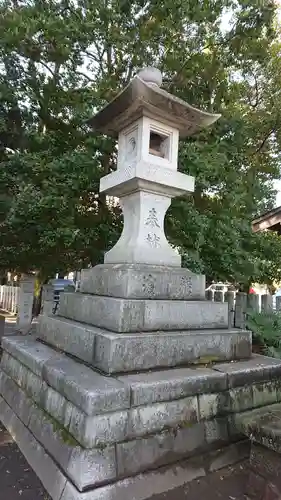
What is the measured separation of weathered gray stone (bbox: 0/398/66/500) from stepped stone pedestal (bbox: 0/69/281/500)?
0.4 inches

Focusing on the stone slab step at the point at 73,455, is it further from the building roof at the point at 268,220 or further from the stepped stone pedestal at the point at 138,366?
the building roof at the point at 268,220

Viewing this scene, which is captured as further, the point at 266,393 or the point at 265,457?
the point at 266,393

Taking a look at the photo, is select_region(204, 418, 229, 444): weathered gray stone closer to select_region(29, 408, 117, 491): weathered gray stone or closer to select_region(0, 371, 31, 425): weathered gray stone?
select_region(29, 408, 117, 491): weathered gray stone

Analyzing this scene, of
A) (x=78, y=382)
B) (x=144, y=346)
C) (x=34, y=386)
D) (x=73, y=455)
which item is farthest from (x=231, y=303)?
(x=73, y=455)

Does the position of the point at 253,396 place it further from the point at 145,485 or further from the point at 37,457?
the point at 37,457

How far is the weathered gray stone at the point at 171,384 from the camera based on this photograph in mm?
2092

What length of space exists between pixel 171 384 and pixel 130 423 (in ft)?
1.23

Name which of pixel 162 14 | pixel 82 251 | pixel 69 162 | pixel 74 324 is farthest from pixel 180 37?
pixel 74 324

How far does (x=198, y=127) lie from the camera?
3402 millimetres

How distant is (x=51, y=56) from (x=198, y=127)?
3415 millimetres

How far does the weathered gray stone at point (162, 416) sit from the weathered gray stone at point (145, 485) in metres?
0.25

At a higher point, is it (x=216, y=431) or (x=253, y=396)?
(x=253, y=396)

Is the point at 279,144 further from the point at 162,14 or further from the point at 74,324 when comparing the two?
the point at 74,324

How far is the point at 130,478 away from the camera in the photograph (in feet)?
6.40
